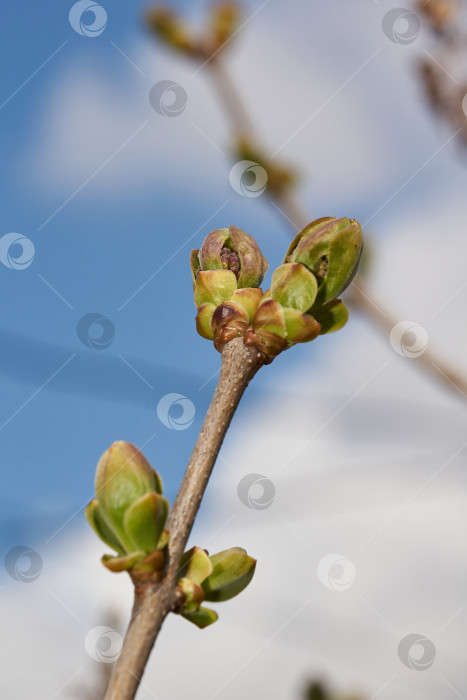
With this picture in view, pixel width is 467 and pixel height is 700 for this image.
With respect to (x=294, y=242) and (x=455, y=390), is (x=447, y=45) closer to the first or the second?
(x=455, y=390)

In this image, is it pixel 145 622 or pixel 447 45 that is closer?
pixel 145 622

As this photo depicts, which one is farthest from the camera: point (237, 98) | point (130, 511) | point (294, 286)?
point (237, 98)

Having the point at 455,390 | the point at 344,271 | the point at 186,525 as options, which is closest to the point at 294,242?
the point at 344,271

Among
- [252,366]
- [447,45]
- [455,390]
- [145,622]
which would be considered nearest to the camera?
[145,622]

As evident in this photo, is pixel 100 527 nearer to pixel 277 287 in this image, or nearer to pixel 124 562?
pixel 124 562

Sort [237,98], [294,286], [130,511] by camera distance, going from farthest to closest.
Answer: [237,98]
[294,286]
[130,511]

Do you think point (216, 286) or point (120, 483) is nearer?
point (120, 483)

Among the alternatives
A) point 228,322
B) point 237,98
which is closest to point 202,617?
point 228,322
